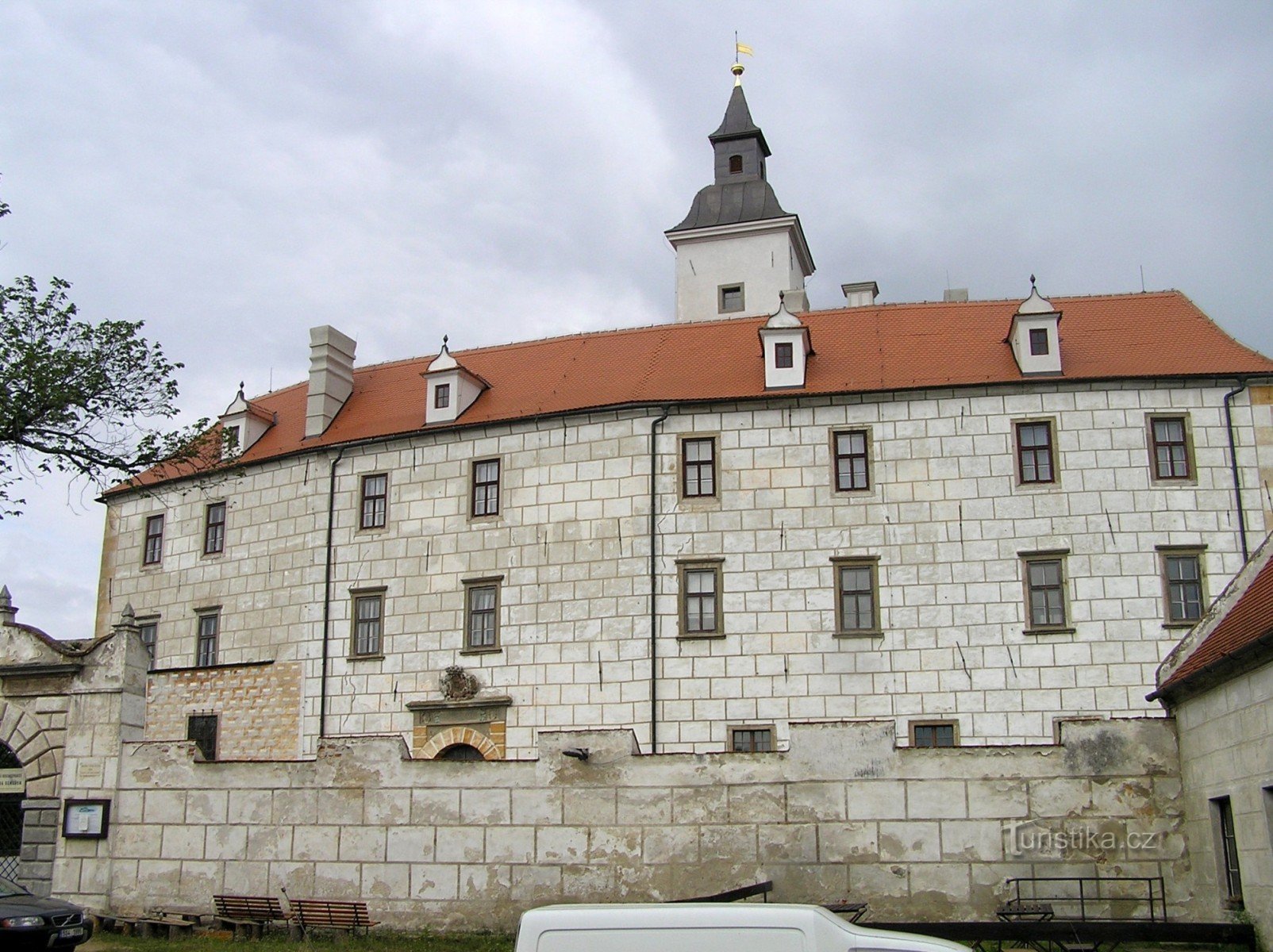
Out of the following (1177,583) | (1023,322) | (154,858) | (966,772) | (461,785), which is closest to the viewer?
(966,772)

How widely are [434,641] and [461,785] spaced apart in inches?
421

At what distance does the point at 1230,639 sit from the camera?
15141mm

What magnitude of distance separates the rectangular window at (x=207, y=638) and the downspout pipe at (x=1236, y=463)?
22.2 meters

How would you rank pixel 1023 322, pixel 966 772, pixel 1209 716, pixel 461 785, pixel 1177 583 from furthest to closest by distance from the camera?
1. pixel 1023 322
2. pixel 1177 583
3. pixel 461 785
4. pixel 966 772
5. pixel 1209 716

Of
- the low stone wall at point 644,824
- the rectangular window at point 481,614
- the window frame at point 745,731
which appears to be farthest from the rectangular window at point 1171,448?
the rectangular window at point 481,614

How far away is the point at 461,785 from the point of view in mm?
18312

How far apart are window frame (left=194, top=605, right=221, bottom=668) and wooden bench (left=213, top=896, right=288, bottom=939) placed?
13.8 meters

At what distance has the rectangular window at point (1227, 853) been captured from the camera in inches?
595

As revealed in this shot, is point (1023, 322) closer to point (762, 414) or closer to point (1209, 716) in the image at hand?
point (762, 414)

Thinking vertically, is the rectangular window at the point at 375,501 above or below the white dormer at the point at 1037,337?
below

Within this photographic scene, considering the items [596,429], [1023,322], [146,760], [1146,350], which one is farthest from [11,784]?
[1146,350]

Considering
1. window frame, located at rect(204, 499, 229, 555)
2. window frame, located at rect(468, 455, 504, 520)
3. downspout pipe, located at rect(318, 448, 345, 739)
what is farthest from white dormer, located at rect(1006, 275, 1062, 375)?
window frame, located at rect(204, 499, 229, 555)

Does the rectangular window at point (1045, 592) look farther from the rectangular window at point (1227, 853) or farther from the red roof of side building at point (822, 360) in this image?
the rectangular window at point (1227, 853)

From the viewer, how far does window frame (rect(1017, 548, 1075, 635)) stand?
84.2 feet
